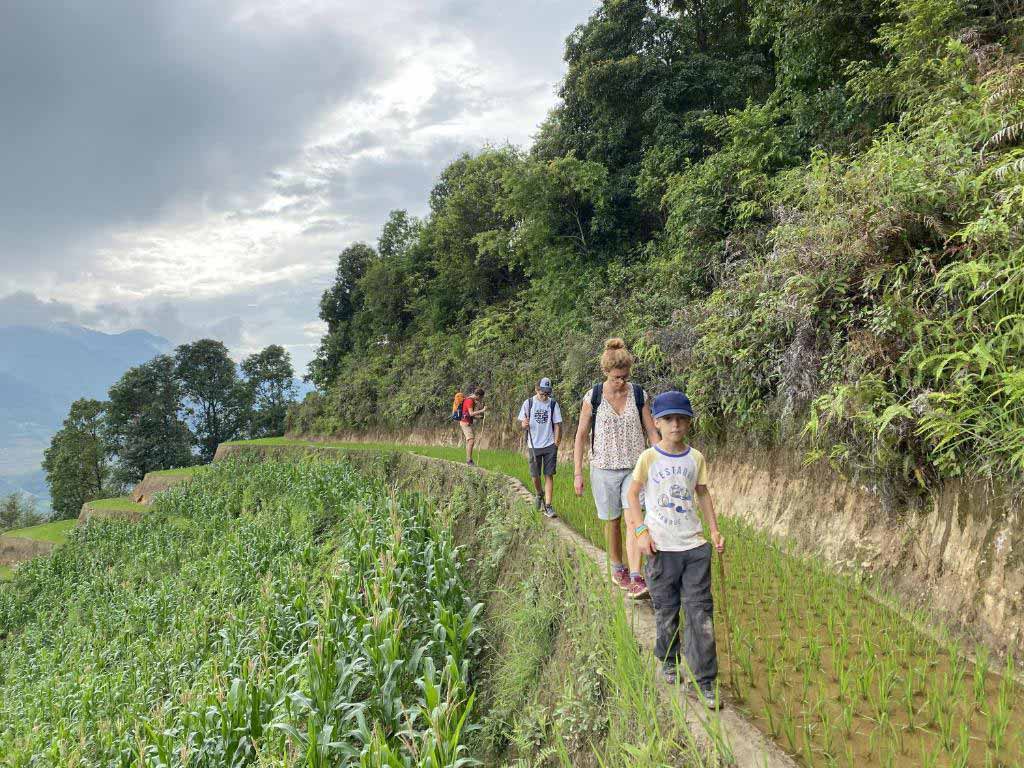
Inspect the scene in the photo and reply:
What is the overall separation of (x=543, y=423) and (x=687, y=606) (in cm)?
434

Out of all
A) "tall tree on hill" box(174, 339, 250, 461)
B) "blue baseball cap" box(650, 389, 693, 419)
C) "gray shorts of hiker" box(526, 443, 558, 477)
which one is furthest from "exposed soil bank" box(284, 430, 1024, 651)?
"tall tree on hill" box(174, 339, 250, 461)

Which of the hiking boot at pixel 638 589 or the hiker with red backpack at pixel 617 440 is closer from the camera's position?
the hiking boot at pixel 638 589

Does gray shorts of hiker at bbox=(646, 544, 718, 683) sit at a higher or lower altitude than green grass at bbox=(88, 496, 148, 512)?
higher

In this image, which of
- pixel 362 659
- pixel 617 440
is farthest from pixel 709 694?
pixel 362 659

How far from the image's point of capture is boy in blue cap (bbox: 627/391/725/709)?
3061 mm

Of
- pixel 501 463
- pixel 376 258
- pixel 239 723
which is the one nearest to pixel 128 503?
pixel 376 258

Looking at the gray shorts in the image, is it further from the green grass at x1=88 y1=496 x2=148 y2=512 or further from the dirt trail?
the green grass at x1=88 y1=496 x2=148 y2=512

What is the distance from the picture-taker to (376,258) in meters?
33.9

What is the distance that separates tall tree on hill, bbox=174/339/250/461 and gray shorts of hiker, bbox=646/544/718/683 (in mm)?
55817

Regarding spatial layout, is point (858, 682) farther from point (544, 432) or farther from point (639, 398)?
point (544, 432)

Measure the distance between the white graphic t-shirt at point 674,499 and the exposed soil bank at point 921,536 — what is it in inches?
83.9

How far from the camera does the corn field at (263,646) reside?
4891mm

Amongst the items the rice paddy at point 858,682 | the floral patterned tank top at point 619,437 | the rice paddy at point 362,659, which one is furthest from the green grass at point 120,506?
the rice paddy at point 858,682

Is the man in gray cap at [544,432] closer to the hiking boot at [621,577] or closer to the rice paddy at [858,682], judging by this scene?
the hiking boot at [621,577]
